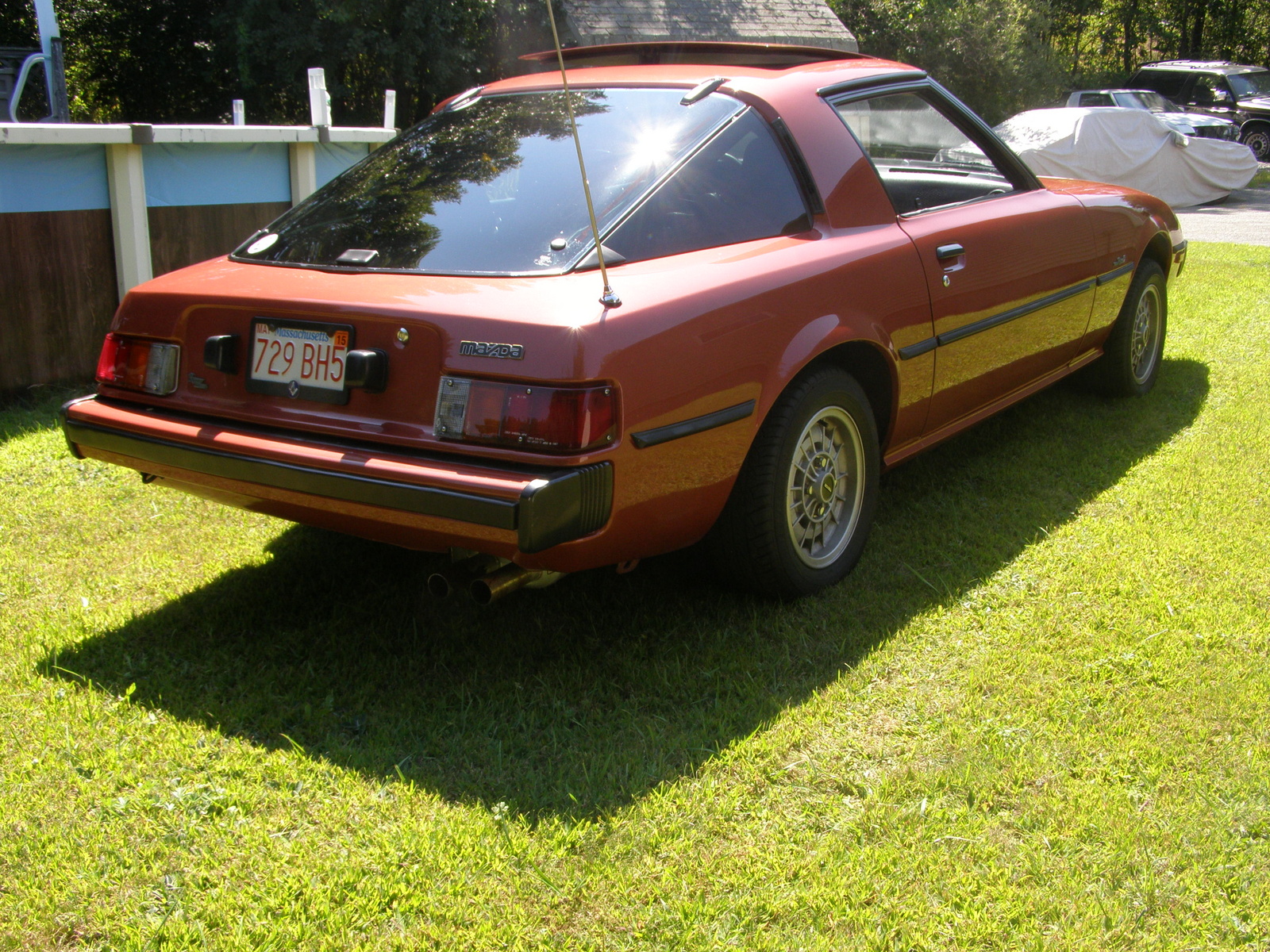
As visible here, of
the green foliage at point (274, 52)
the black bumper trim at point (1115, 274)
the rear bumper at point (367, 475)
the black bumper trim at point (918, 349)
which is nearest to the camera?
the rear bumper at point (367, 475)

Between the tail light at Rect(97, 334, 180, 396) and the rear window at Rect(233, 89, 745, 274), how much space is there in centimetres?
39

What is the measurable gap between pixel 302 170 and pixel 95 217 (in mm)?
1487

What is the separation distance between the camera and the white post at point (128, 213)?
5.95m

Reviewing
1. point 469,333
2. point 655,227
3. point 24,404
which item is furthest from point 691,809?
→ point 24,404

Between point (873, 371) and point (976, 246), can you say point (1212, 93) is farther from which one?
point (873, 371)

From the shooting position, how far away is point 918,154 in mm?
4516

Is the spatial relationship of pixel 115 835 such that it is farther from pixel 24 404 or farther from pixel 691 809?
pixel 24 404

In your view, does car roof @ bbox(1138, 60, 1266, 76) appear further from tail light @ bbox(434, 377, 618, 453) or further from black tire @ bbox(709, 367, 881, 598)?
tail light @ bbox(434, 377, 618, 453)

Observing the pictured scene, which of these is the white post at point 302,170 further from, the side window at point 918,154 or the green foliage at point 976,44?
the green foliage at point 976,44

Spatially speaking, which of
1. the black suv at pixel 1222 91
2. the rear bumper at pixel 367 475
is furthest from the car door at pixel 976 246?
the black suv at pixel 1222 91

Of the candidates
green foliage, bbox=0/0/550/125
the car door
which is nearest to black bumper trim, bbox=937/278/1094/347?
the car door

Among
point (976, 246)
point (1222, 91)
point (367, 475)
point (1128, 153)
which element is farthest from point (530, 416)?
point (1222, 91)

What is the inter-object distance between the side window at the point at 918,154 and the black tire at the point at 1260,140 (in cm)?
2319

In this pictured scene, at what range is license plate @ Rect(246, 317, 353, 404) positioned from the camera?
9.23 ft
